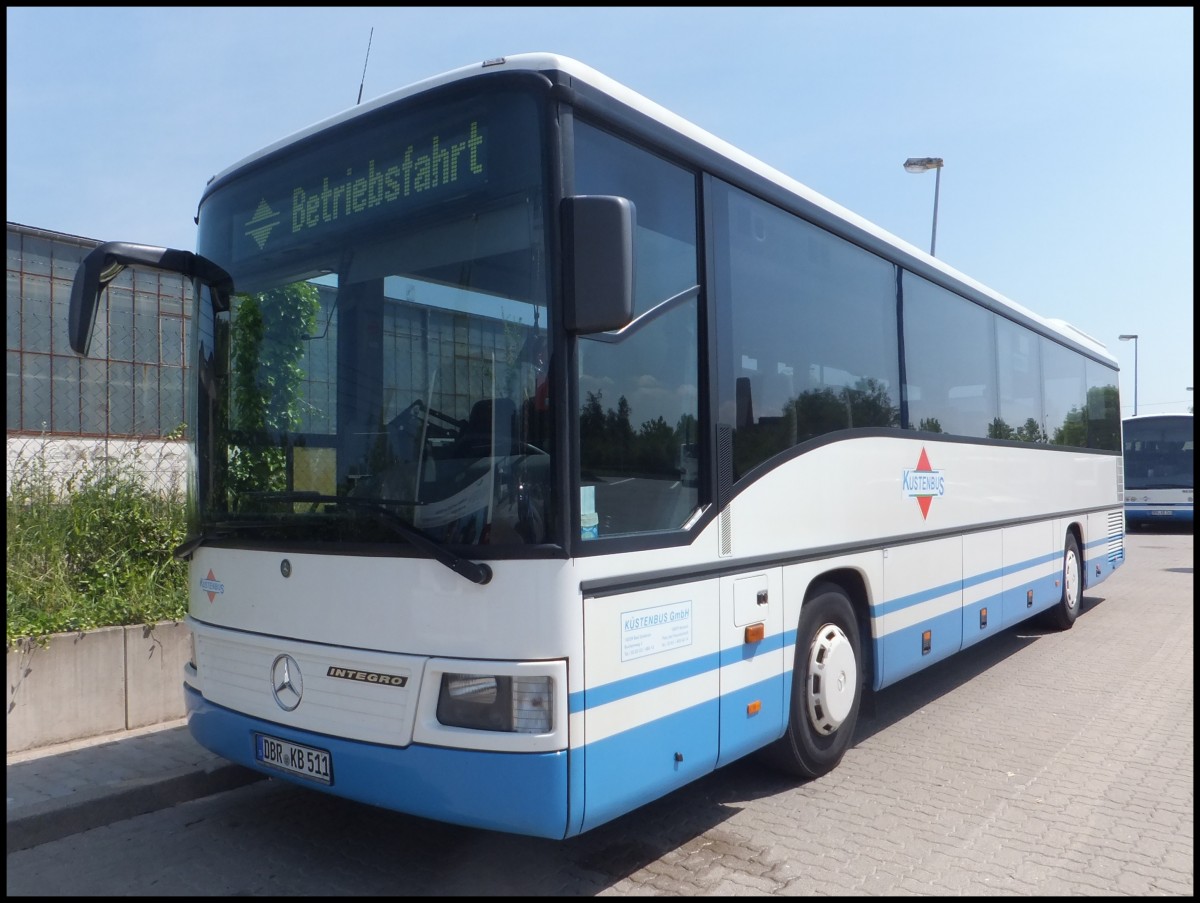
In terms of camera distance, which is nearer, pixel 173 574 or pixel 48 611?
pixel 48 611

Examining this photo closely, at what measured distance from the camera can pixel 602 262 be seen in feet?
12.3

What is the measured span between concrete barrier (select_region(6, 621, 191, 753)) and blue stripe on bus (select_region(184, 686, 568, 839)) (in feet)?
9.37

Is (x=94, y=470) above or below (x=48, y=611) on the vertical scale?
above

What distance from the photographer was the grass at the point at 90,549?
6496mm

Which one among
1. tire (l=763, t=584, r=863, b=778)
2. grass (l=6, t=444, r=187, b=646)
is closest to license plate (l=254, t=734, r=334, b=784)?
tire (l=763, t=584, r=863, b=778)

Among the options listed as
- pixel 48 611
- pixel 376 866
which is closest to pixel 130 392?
pixel 48 611

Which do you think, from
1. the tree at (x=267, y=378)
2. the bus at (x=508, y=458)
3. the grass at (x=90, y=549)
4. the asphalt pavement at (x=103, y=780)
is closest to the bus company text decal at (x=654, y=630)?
the bus at (x=508, y=458)

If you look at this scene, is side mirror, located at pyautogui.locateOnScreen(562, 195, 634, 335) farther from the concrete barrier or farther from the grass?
the grass

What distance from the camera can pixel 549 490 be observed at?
3801 millimetres

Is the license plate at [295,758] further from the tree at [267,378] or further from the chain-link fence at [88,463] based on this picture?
the chain-link fence at [88,463]

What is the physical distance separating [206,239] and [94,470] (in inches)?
154

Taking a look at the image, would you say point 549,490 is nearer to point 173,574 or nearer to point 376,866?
point 376,866

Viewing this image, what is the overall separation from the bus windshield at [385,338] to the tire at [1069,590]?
28.3ft

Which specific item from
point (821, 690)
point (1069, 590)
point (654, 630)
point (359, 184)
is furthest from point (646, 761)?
point (1069, 590)
